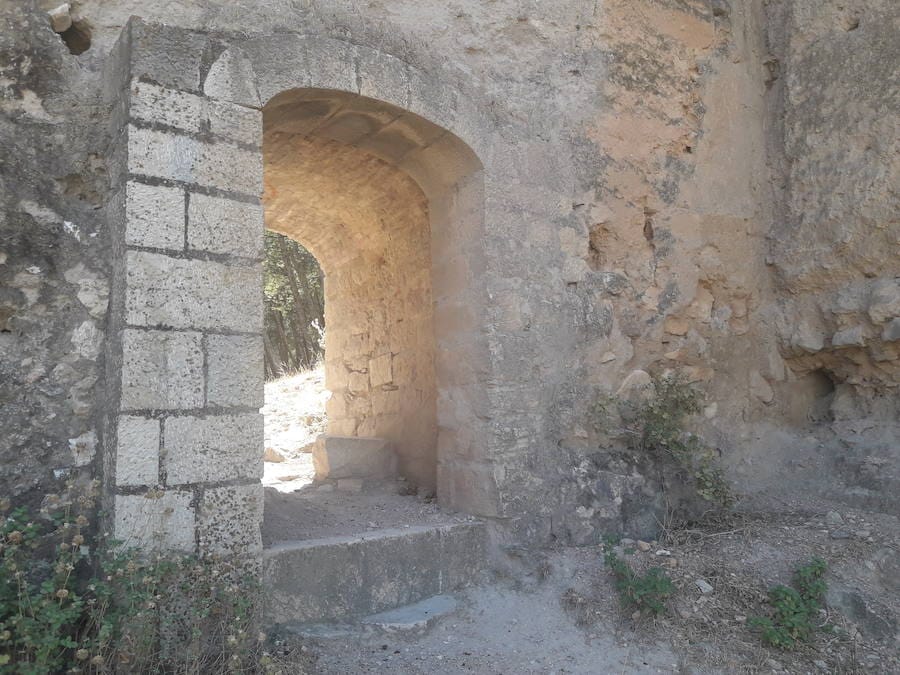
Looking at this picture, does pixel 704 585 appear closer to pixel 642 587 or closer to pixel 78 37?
pixel 642 587

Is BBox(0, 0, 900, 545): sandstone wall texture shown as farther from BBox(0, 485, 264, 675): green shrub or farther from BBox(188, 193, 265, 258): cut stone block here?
BBox(0, 485, 264, 675): green shrub

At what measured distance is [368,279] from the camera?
5570 millimetres

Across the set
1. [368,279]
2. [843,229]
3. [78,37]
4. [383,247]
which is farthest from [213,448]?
→ [843,229]

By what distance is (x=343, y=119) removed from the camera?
3865 mm

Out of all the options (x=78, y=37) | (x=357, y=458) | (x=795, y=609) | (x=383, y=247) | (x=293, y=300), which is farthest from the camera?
(x=293, y=300)

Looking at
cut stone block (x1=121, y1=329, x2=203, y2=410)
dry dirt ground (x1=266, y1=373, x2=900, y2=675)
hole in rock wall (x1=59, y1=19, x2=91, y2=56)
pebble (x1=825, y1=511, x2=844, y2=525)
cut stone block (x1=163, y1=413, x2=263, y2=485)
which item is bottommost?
dry dirt ground (x1=266, y1=373, x2=900, y2=675)

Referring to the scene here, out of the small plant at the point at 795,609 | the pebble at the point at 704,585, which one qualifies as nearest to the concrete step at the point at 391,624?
the pebble at the point at 704,585

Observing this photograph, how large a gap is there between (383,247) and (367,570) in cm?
261

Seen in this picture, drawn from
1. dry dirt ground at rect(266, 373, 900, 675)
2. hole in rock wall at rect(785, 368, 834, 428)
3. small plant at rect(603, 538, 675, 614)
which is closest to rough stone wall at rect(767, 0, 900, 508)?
hole in rock wall at rect(785, 368, 834, 428)

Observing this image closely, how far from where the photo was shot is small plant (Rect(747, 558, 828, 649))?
3.19 m

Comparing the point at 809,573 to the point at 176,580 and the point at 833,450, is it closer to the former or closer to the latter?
the point at 833,450

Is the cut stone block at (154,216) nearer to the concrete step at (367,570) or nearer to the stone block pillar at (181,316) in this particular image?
the stone block pillar at (181,316)

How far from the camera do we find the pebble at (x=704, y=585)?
3.50 meters

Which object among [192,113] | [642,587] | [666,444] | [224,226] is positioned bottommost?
[642,587]
